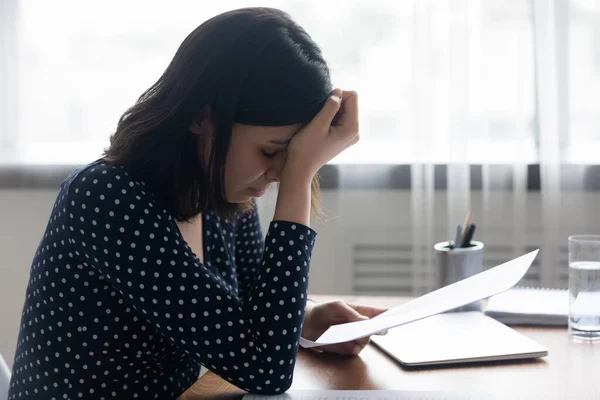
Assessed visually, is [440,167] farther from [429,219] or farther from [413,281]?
[413,281]

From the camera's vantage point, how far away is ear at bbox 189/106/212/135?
1.03 metres

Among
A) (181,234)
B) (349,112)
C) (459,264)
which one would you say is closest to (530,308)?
(459,264)

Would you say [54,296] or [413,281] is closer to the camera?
[54,296]

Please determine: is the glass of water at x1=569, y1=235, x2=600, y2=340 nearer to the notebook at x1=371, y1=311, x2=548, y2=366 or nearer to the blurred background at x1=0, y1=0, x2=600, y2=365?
the notebook at x1=371, y1=311, x2=548, y2=366

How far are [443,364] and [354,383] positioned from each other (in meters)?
A: 0.13

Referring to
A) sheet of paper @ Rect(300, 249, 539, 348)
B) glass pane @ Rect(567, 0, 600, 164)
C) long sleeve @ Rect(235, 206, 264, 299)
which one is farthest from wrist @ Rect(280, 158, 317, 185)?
glass pane @ Rect(567, 0, 600, 164)

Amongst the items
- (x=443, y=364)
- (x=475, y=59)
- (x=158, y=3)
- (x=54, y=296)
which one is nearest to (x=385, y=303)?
(x=443, y=364)

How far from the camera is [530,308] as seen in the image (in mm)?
1260

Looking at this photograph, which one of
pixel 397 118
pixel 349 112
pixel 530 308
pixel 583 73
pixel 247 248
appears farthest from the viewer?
pixel 397 118

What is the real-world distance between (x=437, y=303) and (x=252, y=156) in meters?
0.32

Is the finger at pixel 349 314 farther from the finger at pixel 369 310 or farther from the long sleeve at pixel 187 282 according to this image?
the long sleeve at pixel 187 282

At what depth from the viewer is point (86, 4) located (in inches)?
89.6

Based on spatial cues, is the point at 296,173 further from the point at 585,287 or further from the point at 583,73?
the point at 583,73

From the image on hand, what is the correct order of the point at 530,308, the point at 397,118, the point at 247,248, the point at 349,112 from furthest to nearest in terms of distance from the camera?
the point at 397,118
the point at 247,248
the point at 530,308
the point at 349,112
